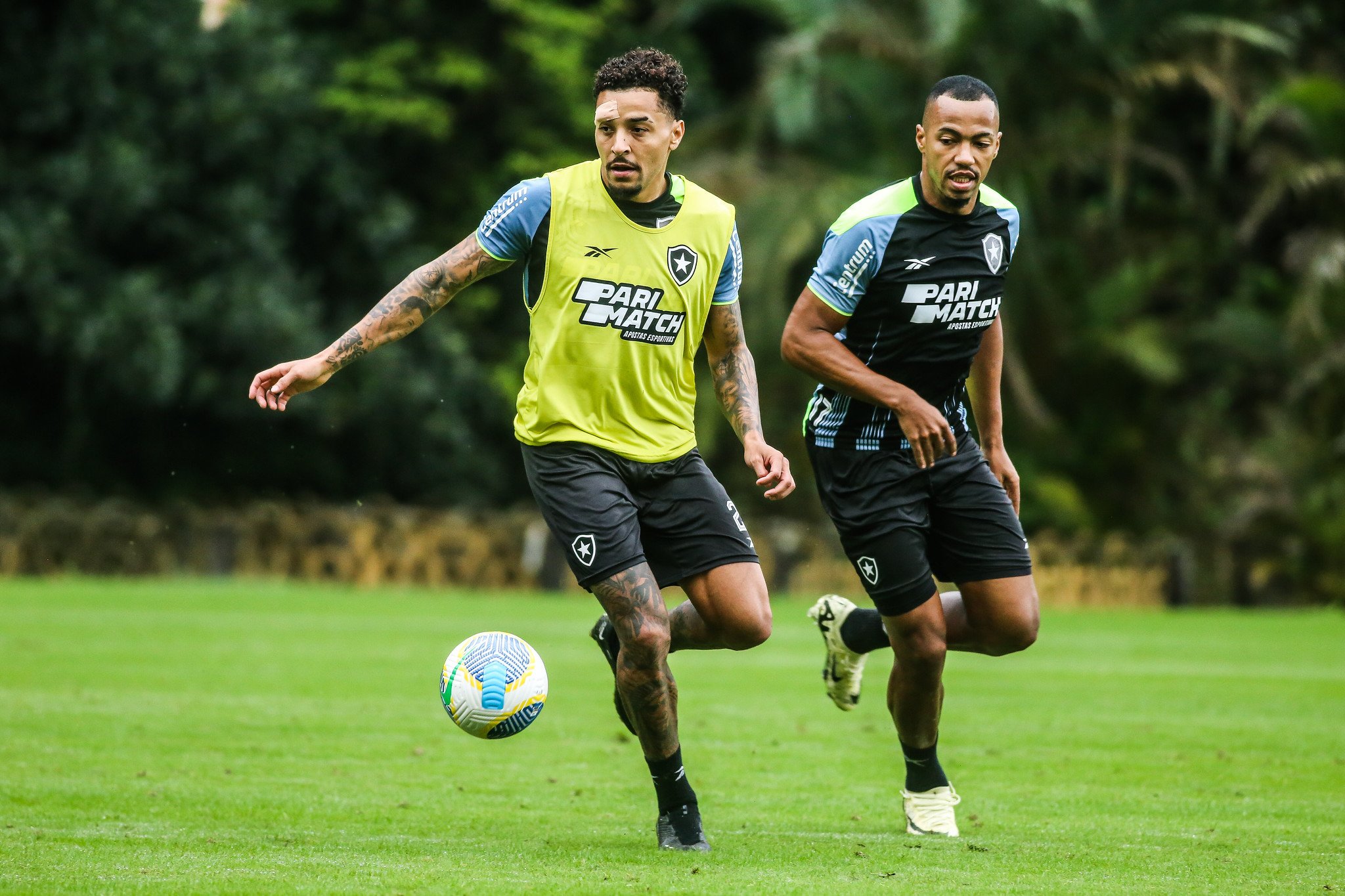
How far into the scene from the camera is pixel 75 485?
1138 inches

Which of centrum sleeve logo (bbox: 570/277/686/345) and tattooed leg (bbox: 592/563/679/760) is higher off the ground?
centrum sleeve logo (bbox: 570/277/686/345)

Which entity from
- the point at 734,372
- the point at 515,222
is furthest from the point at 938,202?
the point at 515,222

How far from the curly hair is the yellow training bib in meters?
0.34

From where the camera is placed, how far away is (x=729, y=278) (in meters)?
6.60

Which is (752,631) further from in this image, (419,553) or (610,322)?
(419,553)

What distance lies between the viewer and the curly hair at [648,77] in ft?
A: 20.6

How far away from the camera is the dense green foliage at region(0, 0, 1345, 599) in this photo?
27047mm

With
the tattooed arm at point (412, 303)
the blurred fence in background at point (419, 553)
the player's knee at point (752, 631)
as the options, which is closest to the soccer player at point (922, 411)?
the player's knee at point (752, 631)

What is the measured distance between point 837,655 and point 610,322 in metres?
2.15

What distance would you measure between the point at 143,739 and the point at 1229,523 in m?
22.1

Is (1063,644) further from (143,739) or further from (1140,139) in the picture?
(1140,139)

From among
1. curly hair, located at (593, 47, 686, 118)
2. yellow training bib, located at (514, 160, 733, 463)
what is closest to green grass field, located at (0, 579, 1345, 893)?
yellow training bib, located at (514, 160, 733, 463)

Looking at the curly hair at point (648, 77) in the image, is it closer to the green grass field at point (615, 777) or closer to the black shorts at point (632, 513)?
the black shorts at point (632, 513)

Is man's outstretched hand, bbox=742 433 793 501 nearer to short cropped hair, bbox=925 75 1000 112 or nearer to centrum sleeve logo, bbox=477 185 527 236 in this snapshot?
centrum sleeve logo, bbox=477 185 527 236
